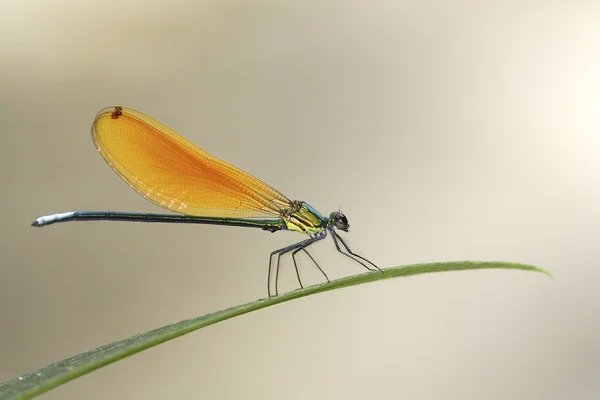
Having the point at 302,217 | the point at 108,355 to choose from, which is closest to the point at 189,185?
the point at 302,217

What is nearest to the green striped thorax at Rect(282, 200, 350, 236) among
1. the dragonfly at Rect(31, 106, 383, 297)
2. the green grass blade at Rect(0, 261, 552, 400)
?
the dragonfly at Rect(31, 106, 383, 297)

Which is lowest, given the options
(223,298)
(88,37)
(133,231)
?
(223,298)

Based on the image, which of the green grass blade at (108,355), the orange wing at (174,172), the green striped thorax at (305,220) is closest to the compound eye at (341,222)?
the green striped thorax at (305,220)

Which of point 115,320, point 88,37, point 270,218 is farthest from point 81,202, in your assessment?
point 270,218

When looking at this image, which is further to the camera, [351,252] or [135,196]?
[135,196]

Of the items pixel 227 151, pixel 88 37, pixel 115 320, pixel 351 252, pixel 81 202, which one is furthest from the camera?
pixel 88 37

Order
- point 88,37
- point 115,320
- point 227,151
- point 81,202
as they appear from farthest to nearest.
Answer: point 88,37, point 227,151, point 81,202, point 115,320

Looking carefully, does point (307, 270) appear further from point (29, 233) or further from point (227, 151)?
point (29, 233)

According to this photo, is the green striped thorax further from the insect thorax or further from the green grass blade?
the green grass blade
